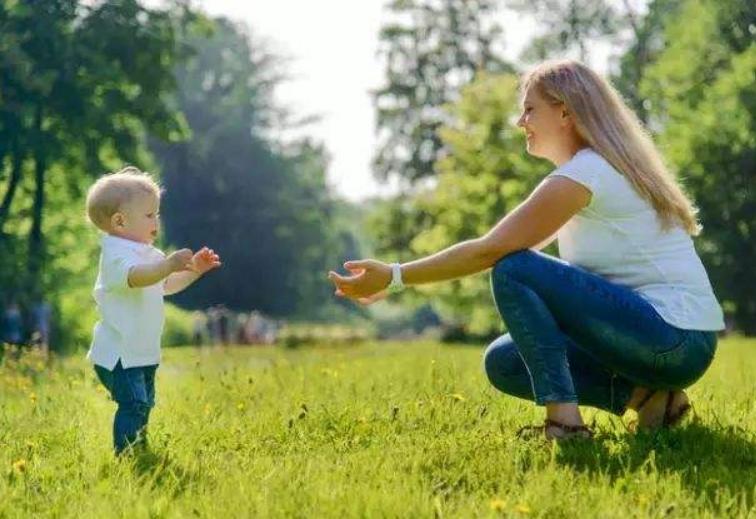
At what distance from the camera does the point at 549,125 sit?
4832 millimetres

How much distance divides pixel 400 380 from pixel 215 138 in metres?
53.1

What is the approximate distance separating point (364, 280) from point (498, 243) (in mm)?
600

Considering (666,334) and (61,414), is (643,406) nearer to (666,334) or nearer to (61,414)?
(666,334)

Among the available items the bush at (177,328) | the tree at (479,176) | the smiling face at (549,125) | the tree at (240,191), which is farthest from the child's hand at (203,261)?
the tree at (240,191)

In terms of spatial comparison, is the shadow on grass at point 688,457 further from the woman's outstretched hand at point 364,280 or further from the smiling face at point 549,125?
the smiling face at point 549,125

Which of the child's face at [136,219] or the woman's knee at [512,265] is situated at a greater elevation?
the child's face at [136,219]

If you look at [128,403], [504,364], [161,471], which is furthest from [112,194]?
[504,364]

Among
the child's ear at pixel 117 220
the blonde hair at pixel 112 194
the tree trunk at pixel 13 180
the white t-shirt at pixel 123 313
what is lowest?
the white t-shirt at pixel 123 313

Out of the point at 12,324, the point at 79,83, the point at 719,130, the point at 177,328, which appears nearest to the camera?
the point at 79,83

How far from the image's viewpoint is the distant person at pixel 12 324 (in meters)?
21.3

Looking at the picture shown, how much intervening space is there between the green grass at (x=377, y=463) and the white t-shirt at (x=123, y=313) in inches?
16.5

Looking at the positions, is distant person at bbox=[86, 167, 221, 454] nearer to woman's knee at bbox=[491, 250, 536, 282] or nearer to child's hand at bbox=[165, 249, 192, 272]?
child's hand at bbox=[165, 249, 192, 272]

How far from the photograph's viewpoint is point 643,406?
502cm

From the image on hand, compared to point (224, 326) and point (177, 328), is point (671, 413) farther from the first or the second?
point (224, 326)
